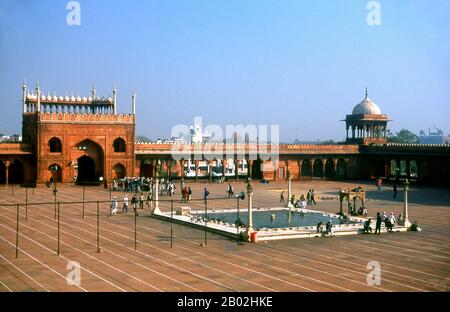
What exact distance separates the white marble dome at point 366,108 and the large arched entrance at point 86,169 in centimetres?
2994

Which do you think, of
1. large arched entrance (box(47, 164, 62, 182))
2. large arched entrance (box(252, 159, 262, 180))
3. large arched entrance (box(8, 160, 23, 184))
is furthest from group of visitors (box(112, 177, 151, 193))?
large arched entrance (box(252, 159, 262, 180))

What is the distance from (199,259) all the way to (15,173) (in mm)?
34344

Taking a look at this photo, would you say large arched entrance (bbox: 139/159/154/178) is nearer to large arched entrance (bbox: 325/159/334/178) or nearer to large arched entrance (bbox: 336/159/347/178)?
large arched entrance (bbox: 325/159/334/178)

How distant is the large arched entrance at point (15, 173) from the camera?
49781 mm

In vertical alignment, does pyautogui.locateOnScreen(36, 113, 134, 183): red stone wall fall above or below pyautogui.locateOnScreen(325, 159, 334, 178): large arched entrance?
above

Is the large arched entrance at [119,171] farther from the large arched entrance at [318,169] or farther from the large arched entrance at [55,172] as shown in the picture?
the large arched entrance at [318,169]

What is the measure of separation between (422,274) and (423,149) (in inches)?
1490

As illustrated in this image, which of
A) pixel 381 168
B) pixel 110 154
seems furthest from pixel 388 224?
pixel 381 168

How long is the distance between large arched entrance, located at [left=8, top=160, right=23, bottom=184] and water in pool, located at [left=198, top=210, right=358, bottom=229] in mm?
23917

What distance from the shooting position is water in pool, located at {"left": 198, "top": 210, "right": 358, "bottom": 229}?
28094 millimetres
